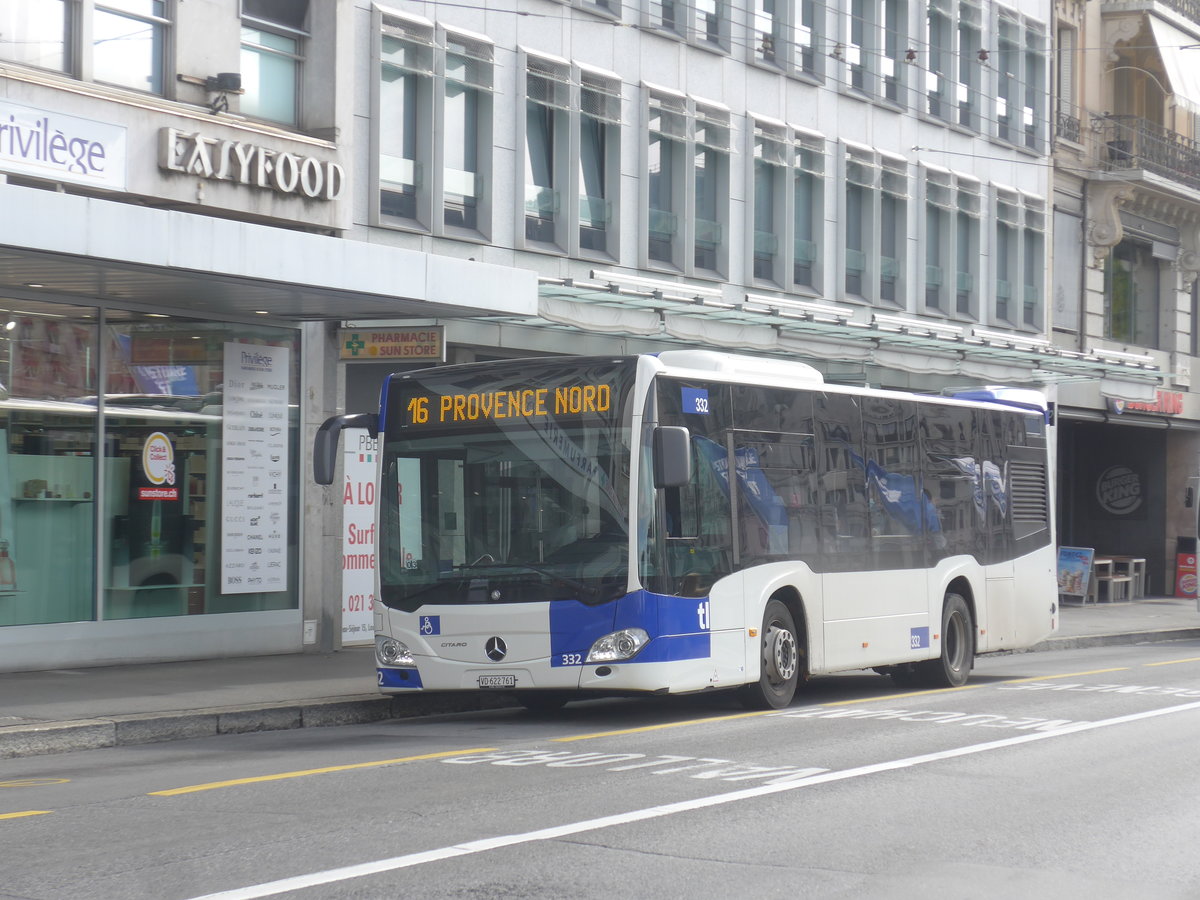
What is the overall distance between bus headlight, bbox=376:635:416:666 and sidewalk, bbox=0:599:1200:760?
76 centimetres

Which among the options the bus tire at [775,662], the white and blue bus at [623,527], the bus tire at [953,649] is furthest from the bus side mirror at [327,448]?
the bus tire at [953,649]

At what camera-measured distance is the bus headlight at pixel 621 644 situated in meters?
12.7

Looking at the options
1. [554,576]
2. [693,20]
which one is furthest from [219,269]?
[693,20]

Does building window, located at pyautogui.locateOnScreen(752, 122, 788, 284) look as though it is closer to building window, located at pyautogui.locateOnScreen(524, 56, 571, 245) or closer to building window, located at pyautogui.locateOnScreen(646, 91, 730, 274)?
building window, located at pyautogui.locateOnScreen(646, 91, 730, 274)

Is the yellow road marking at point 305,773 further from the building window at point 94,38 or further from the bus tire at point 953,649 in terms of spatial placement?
the building window at point 94,38

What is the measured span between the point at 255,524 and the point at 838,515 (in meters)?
6.92

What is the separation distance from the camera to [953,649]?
17.4m

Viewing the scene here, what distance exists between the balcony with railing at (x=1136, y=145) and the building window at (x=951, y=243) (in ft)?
17.6

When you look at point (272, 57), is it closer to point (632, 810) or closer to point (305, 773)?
point (305, 773)

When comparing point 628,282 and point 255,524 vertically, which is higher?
point 628,282

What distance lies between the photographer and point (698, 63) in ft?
84.4

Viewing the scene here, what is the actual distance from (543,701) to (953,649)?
15.5 feet

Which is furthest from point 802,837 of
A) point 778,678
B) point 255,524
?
point 255,524

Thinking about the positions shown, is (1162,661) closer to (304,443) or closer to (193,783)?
(304,443)
